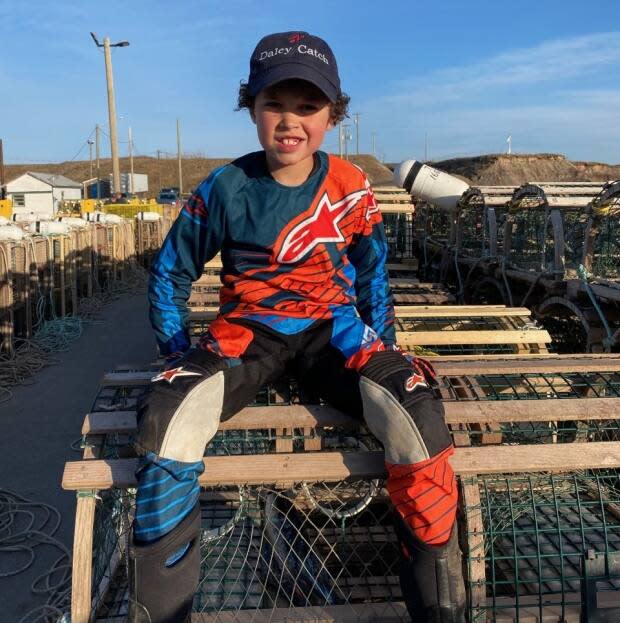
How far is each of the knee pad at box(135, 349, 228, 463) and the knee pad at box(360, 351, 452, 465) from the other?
1.18 ft

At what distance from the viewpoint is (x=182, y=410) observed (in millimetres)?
1473

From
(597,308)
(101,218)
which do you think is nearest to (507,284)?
(597,308)

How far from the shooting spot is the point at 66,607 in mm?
2412

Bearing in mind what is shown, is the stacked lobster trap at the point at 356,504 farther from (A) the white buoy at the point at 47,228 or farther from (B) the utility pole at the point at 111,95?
(B) the utility pole at the point at 111,95

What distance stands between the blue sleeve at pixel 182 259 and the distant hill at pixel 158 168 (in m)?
51.0

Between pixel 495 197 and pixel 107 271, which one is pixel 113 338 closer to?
pixel 107 271

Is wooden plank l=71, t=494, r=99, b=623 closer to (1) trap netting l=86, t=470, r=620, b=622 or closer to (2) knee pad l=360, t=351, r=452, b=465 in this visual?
(1) trap netting l=86, t=470, r=620, b=622

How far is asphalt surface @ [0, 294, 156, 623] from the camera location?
2.79 metres

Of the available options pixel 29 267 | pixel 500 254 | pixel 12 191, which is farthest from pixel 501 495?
pixel 12 191

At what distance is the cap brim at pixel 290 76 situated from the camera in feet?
5.55

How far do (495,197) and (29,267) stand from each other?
15.9 feet

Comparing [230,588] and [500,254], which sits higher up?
[500,254]

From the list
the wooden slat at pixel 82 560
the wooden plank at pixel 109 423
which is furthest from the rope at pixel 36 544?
the wooden plank at pixel 109 423

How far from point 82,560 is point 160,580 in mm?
225
